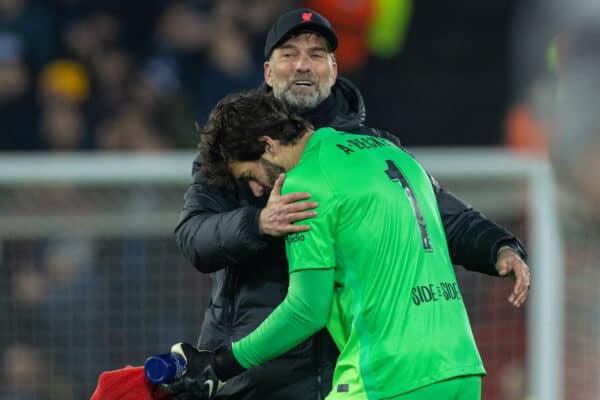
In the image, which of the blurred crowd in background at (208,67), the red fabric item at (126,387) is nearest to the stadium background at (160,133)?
the blurred crowd in background at (208,67)

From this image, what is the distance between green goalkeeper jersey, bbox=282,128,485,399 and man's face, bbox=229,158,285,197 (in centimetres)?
11

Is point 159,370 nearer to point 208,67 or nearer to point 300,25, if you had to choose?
point 300,25

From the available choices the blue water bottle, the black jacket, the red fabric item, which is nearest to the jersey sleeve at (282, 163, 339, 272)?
the black jacket

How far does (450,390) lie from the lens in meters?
2.67

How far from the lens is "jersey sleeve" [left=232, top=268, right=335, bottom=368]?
8.79ft

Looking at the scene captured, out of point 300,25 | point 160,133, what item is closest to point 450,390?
point 300,25

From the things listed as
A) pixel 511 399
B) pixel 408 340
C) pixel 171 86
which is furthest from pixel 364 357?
pixel 171 86

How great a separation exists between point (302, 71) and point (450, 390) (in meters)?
1.20

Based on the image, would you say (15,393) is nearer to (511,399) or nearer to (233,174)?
(511,399)

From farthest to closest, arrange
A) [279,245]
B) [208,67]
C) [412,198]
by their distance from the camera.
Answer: [208,67] < [279,245] < [412,198]

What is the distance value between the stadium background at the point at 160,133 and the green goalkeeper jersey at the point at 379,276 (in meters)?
3.01

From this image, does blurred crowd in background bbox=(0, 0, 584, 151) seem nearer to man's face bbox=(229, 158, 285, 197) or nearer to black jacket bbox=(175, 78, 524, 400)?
black jacket bbox=(175, 78, 524, 400)

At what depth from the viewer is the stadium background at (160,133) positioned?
5938mm

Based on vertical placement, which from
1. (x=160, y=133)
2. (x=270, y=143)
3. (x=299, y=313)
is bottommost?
(x=299, y=313)
